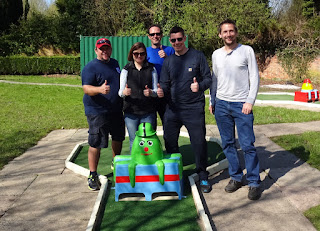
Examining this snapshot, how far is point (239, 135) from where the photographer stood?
14.5 feet

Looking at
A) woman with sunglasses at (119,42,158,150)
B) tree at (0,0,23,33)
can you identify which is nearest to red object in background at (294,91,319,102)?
woman with sunglasses at (119,42,158,150)

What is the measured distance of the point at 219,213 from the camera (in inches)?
159

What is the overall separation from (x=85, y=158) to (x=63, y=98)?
28.7 feet

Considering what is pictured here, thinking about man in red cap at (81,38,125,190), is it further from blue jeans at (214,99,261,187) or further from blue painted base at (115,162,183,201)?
blue jeans at (214,99,261,187)

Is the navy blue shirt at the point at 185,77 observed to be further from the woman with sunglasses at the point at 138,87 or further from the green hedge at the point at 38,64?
the green hedge at the point at 38,64

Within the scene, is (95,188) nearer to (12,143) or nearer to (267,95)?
(12,143)

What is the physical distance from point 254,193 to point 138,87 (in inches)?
79.7

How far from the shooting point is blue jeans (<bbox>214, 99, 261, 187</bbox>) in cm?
430

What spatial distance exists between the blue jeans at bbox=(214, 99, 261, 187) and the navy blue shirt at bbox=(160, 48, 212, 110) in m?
0.32

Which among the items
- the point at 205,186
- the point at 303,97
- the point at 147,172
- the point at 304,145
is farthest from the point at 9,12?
the point at 205,186

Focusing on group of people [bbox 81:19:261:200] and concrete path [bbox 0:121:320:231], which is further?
group of people [bbox 81:19:261:200]

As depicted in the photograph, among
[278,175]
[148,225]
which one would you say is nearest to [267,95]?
[278,175]

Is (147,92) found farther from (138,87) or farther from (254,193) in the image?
(254,193)

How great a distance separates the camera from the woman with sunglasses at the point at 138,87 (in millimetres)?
4387
